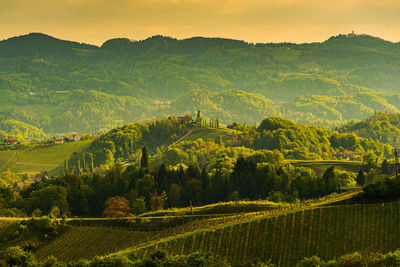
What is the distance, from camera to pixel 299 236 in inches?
3674

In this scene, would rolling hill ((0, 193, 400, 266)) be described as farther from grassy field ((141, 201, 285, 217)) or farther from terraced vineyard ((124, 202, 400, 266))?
grassy field ((141, 201, 285, 217))

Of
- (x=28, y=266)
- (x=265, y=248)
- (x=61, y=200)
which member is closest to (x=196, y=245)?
(x=265, y=248)

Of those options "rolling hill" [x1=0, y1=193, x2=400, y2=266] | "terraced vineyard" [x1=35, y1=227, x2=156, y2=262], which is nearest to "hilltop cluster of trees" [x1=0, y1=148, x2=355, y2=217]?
"terraced vineyard" [x1=35, y1=227, x2=156, y2=262]

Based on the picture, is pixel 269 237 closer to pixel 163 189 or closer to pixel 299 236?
pixel 299 236

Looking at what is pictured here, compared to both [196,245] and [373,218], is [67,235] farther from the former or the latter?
[373,218]

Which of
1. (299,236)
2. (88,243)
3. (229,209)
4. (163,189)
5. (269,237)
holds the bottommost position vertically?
(163,189)

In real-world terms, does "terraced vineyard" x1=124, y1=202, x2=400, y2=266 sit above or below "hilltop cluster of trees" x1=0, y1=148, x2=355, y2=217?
above

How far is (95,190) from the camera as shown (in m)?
172

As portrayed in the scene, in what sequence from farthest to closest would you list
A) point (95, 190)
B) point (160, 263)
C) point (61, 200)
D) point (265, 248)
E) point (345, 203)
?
1. point (95, 190)
2. point (61, 200)
3. point (345, 203)
4. point (265, 248)
5. point (160, 263)

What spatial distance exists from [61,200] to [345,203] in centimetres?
8436

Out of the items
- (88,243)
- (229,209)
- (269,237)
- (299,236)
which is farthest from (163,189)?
(299,236)

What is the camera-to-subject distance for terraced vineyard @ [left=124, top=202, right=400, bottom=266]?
88.7m

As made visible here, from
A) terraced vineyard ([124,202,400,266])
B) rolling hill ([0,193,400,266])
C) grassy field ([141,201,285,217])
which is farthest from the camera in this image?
grassy field ([141,201,285,217])

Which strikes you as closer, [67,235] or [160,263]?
[160,263]
